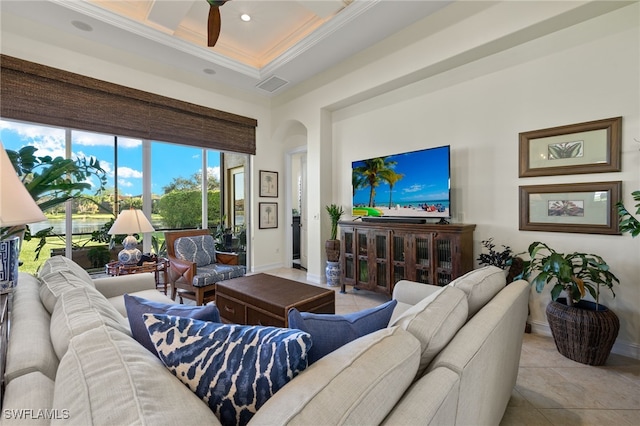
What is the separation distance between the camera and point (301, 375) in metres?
0.68

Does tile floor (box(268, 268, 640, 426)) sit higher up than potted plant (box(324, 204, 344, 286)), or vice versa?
potted plant (box(324, 204, 344, 286))

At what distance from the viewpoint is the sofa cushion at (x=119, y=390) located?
530 millimetres

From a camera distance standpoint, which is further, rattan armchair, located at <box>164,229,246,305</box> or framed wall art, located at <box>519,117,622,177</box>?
rattan armchair, located at <box>164,229,246,305</box>

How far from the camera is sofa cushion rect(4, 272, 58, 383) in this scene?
2.52ft

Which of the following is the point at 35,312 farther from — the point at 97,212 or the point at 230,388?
the point at 97,212

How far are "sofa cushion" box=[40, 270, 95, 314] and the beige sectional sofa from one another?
2cm

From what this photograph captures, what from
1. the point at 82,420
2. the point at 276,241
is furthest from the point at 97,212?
the point at 82,420

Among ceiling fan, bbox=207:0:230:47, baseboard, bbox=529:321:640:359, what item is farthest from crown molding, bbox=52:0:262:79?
baseboard, bbox=529:321:640:359

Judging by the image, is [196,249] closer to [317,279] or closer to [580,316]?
[317,279]

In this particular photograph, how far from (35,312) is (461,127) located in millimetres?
3751

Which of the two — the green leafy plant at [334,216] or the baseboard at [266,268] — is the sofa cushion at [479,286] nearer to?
the green leafy plant at [334,216]

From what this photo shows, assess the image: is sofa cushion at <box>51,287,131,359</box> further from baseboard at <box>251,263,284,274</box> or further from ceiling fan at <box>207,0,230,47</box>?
baseboard at <box>251,263,284,274</box>

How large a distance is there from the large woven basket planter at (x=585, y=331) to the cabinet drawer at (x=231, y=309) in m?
2.49

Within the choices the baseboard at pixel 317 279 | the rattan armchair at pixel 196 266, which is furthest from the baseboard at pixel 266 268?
the rattan armchair at pixel 196 266
